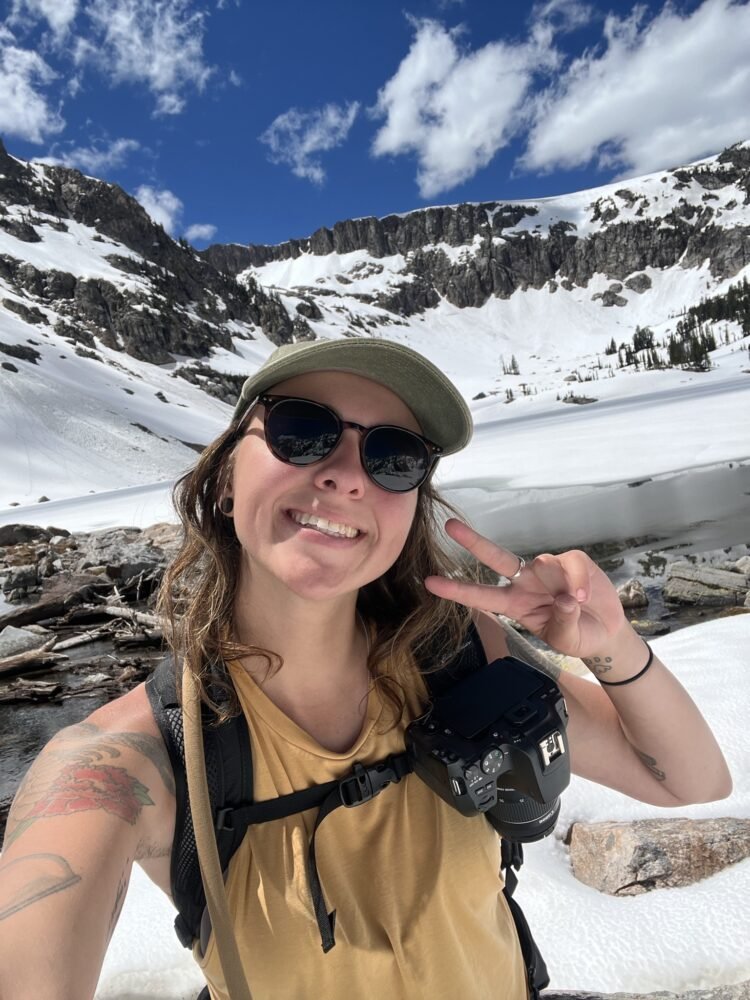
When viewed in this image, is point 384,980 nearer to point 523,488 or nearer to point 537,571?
point 537,571

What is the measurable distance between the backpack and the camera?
0.35 ft

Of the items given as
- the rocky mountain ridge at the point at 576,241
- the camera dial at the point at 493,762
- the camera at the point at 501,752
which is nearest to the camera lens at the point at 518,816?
the camera at the point at 501,752

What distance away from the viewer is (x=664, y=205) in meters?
184

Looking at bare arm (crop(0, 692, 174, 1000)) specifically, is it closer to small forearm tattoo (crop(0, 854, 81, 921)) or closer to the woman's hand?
small forearm tattoo (crop(0, 854, 81, 921))

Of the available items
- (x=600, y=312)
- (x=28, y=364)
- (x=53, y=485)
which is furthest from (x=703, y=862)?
(x=600, y=312)

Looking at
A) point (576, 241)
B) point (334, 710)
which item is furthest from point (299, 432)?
point (576, 241)

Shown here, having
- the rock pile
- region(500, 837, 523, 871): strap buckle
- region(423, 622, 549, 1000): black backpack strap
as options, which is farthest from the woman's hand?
the rock pile

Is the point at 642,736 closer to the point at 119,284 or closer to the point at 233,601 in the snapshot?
the point at 233,601

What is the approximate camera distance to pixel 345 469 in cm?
152

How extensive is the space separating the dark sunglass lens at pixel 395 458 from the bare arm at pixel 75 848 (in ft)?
2.73

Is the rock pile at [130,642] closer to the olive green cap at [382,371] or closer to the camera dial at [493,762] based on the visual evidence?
the camera dial at [493,762]

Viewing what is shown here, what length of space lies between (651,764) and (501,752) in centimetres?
64

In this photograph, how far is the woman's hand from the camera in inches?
61.2

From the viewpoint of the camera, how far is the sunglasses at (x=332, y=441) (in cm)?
151
